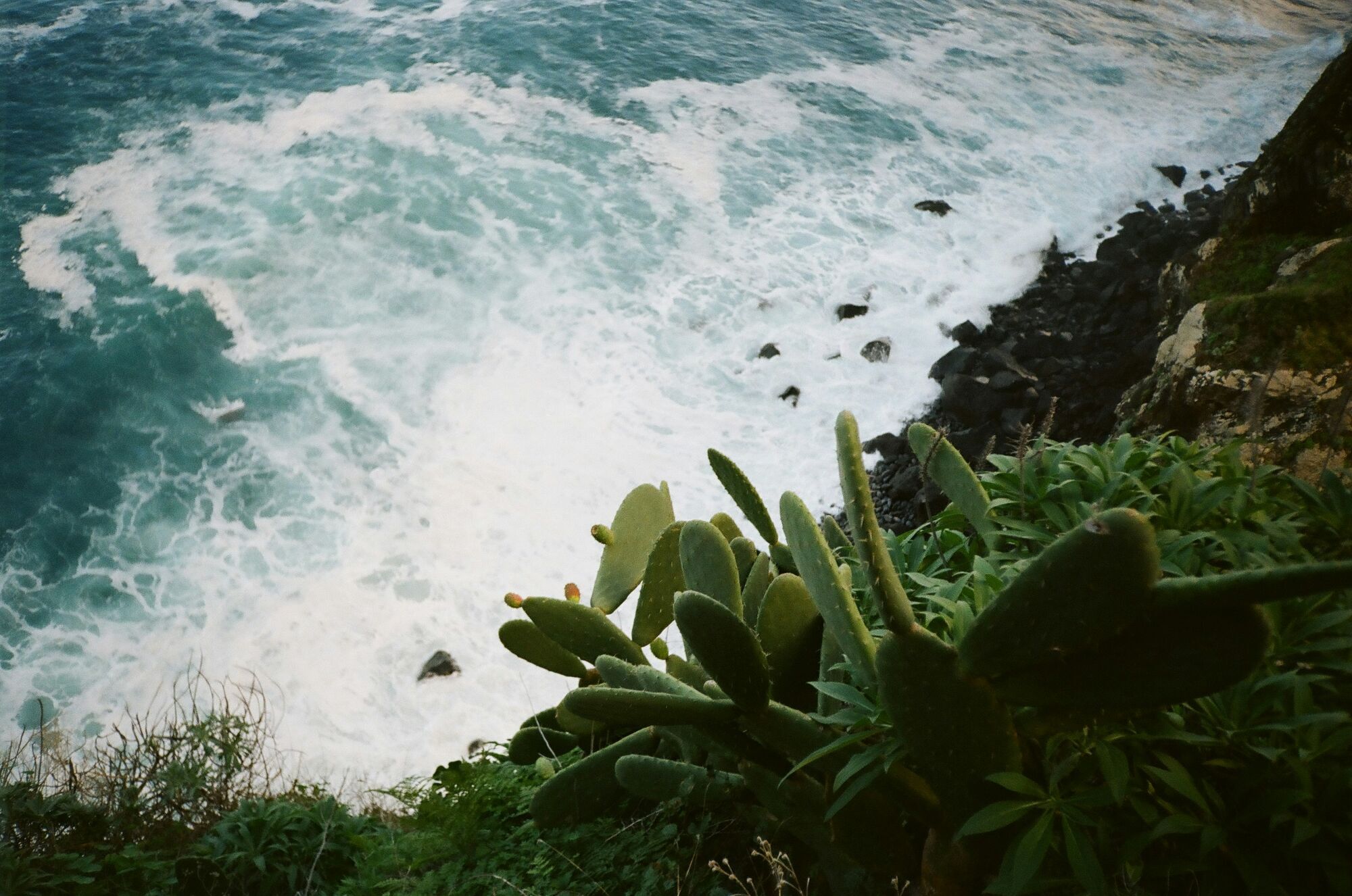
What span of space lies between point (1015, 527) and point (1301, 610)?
1.96 ft

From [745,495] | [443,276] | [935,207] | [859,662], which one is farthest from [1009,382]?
[859,662]

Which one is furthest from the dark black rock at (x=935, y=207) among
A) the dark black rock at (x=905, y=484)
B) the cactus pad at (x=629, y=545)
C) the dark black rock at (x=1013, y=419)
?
the cactus pad at (x=629, y=545)

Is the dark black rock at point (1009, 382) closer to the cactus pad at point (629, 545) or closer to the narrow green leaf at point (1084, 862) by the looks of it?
the cactus pad at point (629, 545)

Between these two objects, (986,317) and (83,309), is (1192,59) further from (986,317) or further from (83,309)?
(83,309)

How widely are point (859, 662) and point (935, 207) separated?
7.72 meters

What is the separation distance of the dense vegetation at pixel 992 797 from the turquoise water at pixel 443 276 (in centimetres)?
190

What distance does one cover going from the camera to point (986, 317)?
7.31 m

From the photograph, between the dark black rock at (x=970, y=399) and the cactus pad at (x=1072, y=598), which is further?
the dark black rock at (x=970, y=399)

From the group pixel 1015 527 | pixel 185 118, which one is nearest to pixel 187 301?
pixel 185 118

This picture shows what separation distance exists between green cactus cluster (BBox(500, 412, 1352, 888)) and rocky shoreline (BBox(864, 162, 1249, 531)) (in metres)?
3.03

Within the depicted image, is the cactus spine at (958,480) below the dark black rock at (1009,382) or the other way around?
the other way around

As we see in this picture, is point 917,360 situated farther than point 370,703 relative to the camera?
Yes

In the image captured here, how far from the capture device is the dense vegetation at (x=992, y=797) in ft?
4.97

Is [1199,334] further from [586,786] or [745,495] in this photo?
[586,786]
